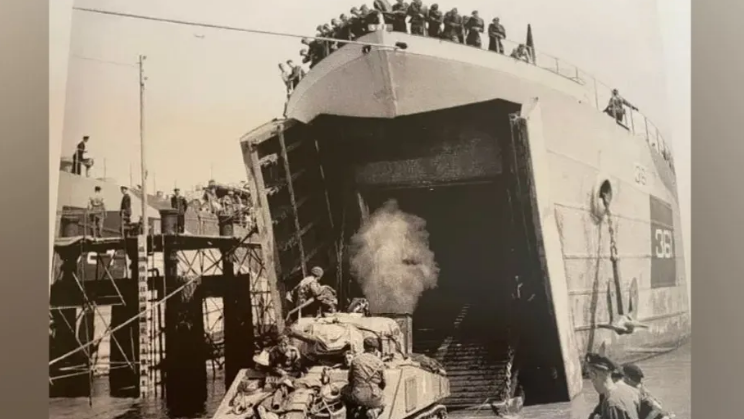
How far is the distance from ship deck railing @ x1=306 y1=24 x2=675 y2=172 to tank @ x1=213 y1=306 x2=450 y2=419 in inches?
21.9

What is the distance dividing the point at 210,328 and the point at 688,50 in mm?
1025

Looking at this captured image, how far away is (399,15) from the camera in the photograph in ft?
3.68

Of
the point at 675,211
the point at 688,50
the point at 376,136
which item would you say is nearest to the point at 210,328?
the point at 376,136

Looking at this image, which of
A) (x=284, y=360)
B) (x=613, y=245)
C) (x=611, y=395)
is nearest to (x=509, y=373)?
(x=611, y=395)

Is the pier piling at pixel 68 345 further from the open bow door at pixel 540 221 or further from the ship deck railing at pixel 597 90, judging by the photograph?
the open bow door at pixel 540 221

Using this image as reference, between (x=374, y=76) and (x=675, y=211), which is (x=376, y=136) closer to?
(x=374, y=76)

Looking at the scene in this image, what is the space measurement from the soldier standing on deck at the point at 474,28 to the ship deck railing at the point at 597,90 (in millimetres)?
11

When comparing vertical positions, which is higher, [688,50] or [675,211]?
[688,50]

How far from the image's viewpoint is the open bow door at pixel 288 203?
111cm

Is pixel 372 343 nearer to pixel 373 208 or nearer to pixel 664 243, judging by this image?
pixel 373 208

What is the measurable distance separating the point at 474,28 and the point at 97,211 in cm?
78

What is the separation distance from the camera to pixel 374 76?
1.13 meters

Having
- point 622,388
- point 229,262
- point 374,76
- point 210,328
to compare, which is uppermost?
point 374,76
